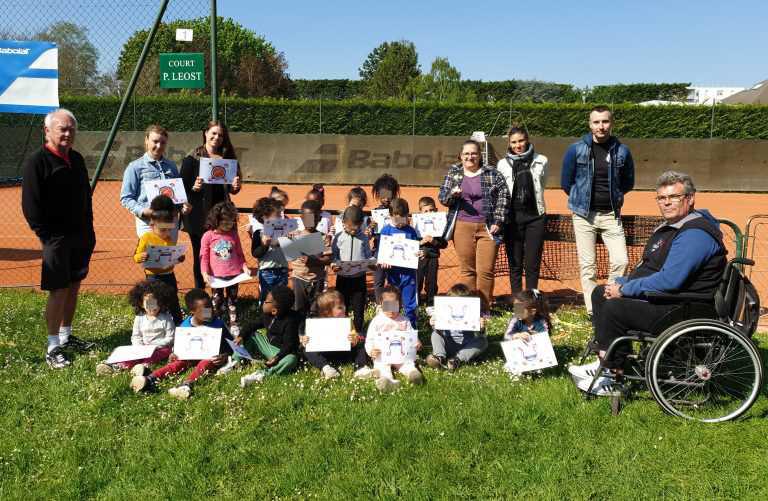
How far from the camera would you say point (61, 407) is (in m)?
4.74

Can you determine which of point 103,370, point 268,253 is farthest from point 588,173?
point 103,370

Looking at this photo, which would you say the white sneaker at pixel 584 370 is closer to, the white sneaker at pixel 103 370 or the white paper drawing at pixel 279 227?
the white paper drawing at pixel 279 227

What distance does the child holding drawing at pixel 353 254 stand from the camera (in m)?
6.07

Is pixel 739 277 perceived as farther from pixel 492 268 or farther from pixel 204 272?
pixel 204 272

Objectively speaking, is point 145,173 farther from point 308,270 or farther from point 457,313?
point 457,313

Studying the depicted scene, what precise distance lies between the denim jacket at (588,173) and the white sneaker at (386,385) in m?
2.82

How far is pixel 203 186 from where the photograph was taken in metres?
6.75

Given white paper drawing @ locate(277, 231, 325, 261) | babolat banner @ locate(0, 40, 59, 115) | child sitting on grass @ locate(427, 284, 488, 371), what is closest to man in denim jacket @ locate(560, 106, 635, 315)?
child sitting on grass @ locate(427, 284, 488, 371)

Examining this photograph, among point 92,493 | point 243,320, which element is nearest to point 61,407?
point 92,493

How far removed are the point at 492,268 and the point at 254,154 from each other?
58.1 ft

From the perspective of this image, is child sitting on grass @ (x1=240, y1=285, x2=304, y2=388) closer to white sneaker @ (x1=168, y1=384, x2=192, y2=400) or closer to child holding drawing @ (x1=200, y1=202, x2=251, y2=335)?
white sneaker @ (x1=168, y1=384, x2=192, y2=400)

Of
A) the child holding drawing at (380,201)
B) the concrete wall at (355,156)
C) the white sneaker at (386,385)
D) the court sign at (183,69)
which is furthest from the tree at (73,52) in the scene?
the concrete wall at (355,156)

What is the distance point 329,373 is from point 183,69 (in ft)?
17.4

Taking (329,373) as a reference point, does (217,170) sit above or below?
above
